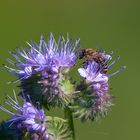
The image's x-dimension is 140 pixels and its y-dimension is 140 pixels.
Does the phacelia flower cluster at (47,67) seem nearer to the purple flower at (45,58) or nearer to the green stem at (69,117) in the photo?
the purple flower at (45,58)

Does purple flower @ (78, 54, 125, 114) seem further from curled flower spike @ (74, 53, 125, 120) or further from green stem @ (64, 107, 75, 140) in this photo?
green stem @ (64, 107, 75, 140)

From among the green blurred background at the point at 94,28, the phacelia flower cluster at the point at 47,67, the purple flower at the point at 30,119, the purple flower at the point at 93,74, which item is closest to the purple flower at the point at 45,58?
the phacelia flower cluster at the point at 47,67

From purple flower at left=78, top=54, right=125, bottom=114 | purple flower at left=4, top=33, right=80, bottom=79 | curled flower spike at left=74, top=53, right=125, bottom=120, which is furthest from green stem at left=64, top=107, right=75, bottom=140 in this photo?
purple flower at left=4, top=33, right=80, bottom=79

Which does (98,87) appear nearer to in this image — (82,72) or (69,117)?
(82,72)

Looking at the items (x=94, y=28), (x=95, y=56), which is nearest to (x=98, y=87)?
(x=95, y=56)

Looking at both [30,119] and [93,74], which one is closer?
[30,119]

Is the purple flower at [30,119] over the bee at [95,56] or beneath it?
beneath
